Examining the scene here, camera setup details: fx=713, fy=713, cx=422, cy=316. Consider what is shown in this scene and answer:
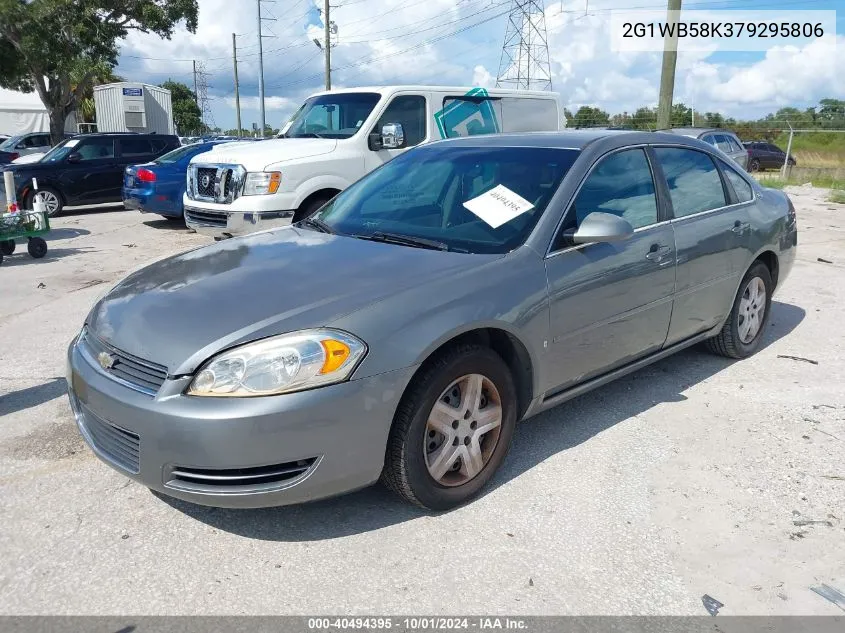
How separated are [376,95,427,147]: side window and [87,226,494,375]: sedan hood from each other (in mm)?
5463

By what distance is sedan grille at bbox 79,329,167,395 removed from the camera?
2.71m

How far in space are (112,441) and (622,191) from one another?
2.89 metres

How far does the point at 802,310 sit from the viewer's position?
6.70 m

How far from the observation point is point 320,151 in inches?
327

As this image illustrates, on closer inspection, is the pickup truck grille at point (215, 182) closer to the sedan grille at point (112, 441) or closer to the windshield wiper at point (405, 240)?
the windshield wiper at point (405, 240)

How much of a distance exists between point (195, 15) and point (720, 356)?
2901cm

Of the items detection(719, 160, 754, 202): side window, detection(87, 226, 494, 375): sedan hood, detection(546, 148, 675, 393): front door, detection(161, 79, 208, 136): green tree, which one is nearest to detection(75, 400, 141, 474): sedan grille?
detection(87, 226, 494, 375): sedan hood

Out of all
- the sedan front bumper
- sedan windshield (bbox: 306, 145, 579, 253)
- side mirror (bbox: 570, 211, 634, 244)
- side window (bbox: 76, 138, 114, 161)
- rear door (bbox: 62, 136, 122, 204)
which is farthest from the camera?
side window (bbox: 76, 138, 114, 161)

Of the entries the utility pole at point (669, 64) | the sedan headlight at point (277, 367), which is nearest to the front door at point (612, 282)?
the sedan headlight at point (277, 367)

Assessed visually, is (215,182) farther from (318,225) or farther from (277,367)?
(277,367)

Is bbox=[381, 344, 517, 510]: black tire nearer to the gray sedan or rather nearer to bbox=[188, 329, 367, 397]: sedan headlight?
the gray sedan

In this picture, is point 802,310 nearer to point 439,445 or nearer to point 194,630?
point 439,445

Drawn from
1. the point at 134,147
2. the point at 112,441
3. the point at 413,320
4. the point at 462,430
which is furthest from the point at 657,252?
the point at 134,147

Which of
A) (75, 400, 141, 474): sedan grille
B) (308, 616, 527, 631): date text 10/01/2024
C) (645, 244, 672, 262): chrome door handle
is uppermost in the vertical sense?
(645, 244, 672, 262): chrome door handle
